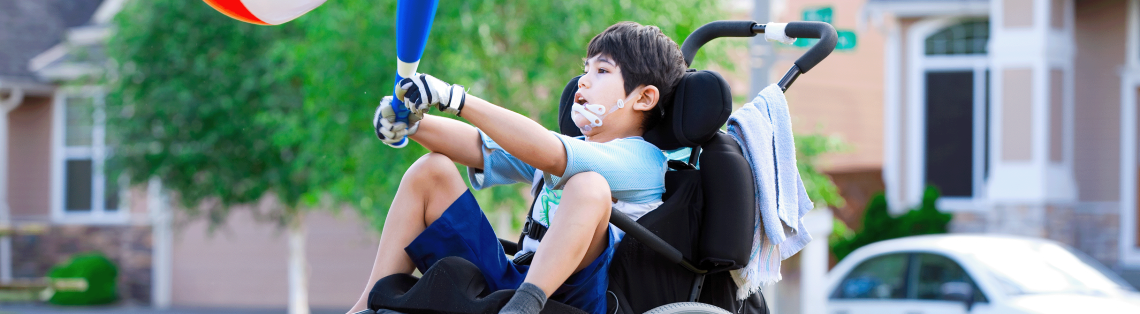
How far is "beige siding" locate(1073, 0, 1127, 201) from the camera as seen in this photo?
12156 mm

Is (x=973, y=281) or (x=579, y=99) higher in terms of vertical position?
(x=579, y=99)

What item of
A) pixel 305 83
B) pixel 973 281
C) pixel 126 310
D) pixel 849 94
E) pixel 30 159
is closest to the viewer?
pixel 973 281

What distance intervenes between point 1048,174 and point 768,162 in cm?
901

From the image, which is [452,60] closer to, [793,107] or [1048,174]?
[1048,174]

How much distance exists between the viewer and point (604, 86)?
3193 mm

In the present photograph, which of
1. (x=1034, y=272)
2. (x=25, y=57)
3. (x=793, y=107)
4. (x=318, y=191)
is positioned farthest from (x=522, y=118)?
(x=25, y=57)

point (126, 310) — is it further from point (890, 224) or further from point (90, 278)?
point (890, 224)

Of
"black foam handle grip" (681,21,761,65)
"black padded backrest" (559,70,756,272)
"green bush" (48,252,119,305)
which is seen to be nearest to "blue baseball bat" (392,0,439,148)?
"black padded backrest" (559,70,756,272)

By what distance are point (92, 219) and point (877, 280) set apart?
40.4 feet

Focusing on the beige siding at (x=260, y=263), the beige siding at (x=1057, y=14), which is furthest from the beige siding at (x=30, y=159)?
the beige siding at (x=1057, y=14)

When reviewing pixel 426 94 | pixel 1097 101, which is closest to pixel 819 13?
pixel 426 94

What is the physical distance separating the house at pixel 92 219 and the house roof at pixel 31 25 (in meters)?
0.02

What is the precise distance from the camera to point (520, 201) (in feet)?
26.1

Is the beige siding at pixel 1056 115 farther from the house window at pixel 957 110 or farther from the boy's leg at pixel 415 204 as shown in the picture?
the boy's leg at pixel 415 204
